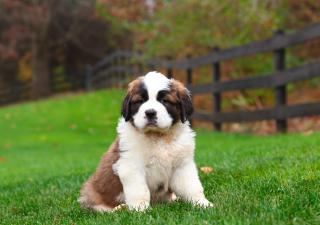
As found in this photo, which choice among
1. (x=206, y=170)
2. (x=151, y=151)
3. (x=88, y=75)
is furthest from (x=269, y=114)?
(x=88, y=75)

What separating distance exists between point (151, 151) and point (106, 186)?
50 cm

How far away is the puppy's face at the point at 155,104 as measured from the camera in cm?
477

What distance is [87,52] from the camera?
1719 inches

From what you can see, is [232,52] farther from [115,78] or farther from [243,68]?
[115,78]

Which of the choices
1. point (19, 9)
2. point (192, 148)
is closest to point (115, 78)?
point (19, 9)

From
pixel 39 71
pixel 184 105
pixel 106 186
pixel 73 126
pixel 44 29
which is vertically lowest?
pixel 73 126

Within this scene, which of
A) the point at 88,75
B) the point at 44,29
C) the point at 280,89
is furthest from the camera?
the point at 88,75

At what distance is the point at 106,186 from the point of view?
5.12m

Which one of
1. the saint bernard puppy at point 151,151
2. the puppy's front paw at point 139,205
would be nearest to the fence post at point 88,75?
the saint bernard puppy at point 151,151

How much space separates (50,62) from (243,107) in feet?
90.7

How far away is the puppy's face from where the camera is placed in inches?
188

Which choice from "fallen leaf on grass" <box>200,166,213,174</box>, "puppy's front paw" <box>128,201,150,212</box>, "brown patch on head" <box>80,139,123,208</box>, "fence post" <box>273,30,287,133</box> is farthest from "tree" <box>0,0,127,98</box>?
"puppy's front paw" <box>128,201,150,212</box>

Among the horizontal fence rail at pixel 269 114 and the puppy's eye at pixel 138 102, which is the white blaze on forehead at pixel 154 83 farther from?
the horizontal fence rail at pixel 269 114

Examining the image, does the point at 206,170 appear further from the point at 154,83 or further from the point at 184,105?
the point at 154,83
